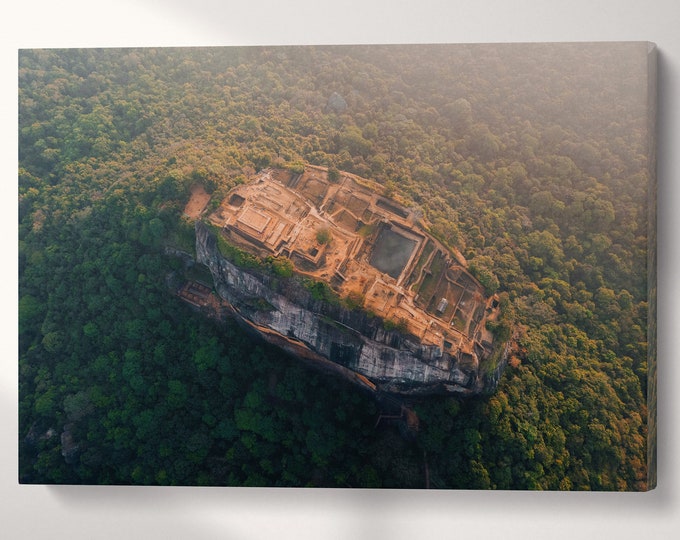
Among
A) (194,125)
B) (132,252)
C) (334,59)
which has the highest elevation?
(334,59)

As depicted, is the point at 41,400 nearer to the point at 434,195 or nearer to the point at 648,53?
the point at 434,195

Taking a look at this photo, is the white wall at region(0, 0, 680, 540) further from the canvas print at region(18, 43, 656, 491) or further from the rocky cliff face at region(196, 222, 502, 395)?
the rocky cliff face at region(196, 222, 502, 395)

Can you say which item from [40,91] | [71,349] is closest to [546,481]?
[71,349]

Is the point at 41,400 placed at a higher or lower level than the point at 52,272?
lower

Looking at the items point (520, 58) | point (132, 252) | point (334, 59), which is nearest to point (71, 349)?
point (132, 252)

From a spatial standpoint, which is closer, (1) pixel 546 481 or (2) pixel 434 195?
(1) pixel 546 481
